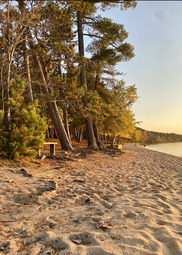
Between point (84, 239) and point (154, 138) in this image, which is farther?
point (154, 138)

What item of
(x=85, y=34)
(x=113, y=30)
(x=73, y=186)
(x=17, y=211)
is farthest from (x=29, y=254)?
(x=85, y=34)

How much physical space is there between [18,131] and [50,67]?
8101mm

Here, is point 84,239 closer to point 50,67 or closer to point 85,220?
point 85,220

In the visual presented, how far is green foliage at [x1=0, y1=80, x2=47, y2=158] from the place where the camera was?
680 centimetres

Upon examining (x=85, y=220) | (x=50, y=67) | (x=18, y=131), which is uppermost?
(x=50, y=67)

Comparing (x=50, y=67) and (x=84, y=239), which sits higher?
(x=50, y=67)

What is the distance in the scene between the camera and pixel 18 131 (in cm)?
674

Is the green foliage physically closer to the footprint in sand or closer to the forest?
the forest

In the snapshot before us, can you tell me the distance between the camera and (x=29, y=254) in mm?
1858

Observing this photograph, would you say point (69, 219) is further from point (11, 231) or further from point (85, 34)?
point (85, 34)

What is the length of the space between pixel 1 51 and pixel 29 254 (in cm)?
1098

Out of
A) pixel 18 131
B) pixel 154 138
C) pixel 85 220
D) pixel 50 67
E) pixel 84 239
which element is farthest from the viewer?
pixel 154 138

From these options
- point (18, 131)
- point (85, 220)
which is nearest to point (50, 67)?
point (18, 131)

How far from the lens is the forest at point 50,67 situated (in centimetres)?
707
